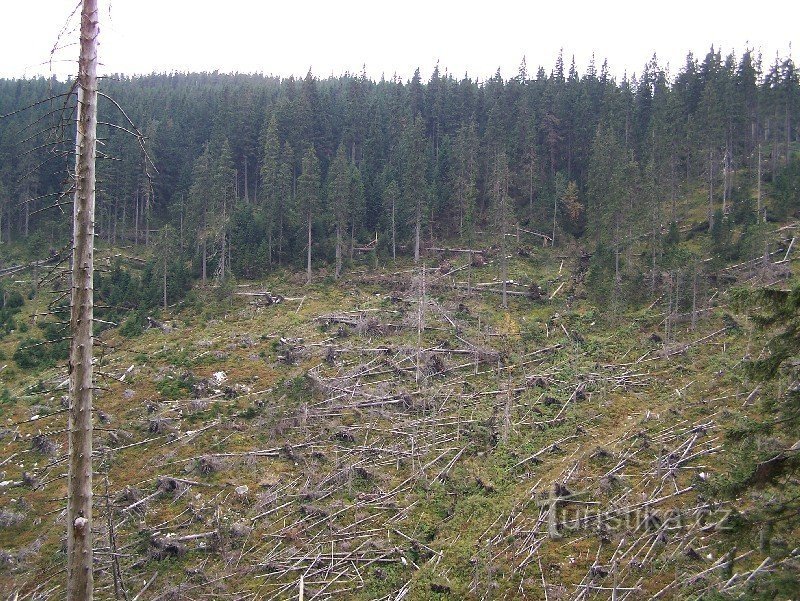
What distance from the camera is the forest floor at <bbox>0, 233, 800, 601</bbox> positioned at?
50.9 ft

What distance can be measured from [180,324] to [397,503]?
85.2 ft

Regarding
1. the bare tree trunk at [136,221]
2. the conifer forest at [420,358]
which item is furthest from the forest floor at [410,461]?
the bare tree trunk at [136,221]

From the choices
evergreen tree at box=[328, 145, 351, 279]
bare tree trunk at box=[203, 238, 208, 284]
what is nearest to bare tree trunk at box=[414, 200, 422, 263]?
evergreen tree at box=[328, 145, 351, 279]

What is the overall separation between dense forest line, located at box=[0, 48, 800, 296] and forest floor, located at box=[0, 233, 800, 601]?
1227 centimetres

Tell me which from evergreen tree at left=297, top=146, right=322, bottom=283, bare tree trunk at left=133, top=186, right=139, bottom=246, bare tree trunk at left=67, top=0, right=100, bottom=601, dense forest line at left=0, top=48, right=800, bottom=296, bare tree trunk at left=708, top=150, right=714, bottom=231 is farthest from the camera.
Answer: bare tree trunk at left=133, top=186, right=139, bottom=246

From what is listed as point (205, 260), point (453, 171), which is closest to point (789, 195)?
point (453, 171)

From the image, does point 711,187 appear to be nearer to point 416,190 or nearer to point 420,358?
point 416,190

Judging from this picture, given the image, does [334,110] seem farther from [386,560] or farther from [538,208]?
[386,560]

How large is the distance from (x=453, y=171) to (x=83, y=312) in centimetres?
5439

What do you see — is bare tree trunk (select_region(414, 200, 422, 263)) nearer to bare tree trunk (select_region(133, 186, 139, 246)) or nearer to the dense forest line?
the dense forest line

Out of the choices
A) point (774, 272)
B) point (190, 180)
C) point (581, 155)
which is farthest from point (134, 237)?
point (774, 272)

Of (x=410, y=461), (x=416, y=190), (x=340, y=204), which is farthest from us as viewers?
(x=416, y=190)

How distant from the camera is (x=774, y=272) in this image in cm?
3522

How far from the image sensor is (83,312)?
6594 mm
